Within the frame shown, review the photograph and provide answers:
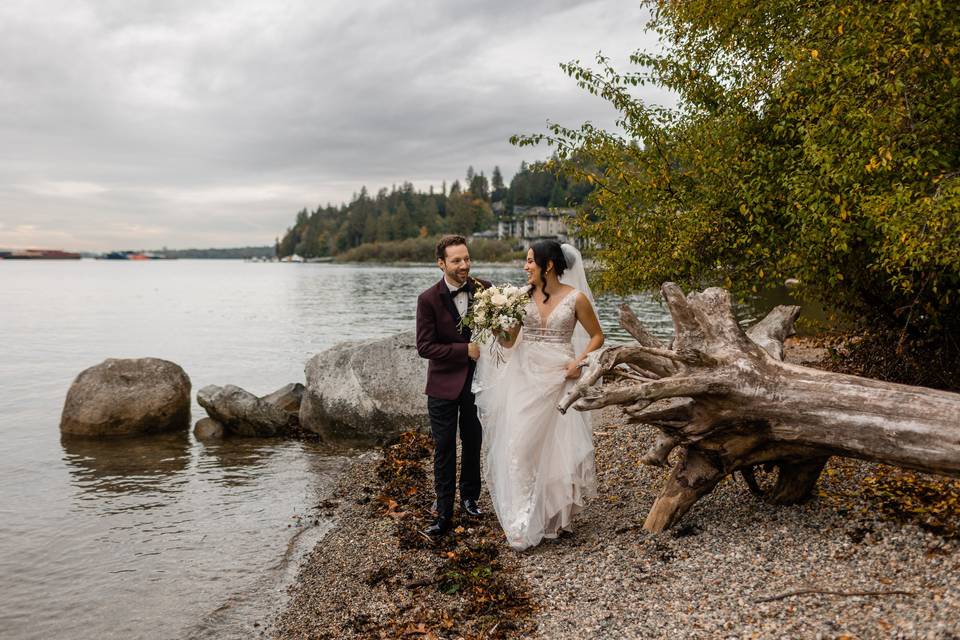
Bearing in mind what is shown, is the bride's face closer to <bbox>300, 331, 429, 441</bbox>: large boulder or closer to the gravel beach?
the gravel beach

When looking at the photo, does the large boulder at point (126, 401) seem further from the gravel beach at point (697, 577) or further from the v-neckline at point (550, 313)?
the v-neckline at point (550, 313)

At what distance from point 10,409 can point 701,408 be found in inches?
742

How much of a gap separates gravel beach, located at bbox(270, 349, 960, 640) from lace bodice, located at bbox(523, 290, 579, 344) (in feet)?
6.58

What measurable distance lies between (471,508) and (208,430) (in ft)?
28.9

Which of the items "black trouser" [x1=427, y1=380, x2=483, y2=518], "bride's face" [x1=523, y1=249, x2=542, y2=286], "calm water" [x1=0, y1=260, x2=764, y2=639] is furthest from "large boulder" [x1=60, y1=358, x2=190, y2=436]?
"bride's face" [x1=523, y1=249, x2=542, y2=286]

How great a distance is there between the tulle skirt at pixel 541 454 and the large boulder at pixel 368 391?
6493 millimetres

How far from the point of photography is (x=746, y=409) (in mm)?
5492

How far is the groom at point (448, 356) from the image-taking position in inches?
272

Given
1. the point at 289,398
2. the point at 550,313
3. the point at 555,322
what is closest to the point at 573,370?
the point at 555,322

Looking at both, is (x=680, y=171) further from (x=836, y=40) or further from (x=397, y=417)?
(x=397, y=417)

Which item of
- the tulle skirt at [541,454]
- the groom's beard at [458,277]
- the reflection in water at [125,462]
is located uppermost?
the groom's beard at [458,277]

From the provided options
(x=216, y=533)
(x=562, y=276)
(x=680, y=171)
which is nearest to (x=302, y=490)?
(x=216, y=533)

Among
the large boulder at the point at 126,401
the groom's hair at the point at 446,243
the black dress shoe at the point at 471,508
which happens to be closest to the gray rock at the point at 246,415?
the large boulder at the point at 126,401

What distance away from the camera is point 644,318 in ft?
117
